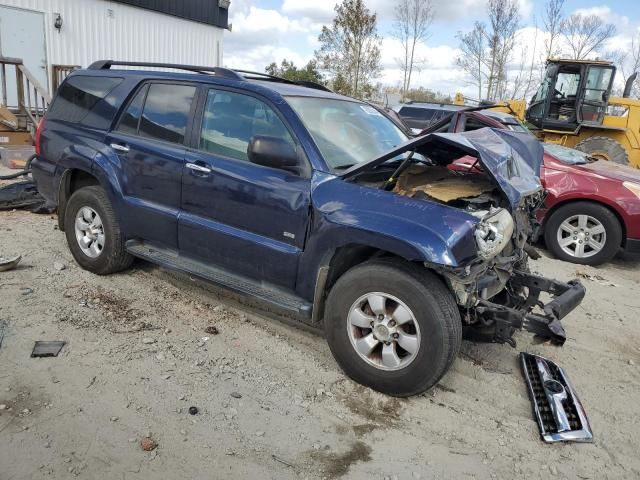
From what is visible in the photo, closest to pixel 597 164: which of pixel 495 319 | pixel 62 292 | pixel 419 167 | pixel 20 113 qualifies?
pixel 419 167

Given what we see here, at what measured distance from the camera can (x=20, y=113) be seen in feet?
33.6

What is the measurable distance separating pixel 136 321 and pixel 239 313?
0.80 m

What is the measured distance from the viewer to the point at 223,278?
152 inches

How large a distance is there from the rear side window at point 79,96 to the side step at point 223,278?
1.37 metres

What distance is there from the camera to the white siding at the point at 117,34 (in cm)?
1385

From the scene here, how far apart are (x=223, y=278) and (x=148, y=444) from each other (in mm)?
1407

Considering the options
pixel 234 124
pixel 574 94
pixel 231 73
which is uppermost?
pixel 574 94

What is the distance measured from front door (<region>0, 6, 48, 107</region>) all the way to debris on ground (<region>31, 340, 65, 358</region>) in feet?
37.9

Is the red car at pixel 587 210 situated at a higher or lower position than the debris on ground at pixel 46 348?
higher

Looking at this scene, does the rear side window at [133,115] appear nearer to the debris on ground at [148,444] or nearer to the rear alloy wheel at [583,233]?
the debris on ground at [148,444]

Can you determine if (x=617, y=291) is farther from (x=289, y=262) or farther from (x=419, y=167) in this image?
(x=289, y=262)

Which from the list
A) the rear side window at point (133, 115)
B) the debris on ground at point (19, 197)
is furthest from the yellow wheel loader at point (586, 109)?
the debris on ground at point (19, 197)

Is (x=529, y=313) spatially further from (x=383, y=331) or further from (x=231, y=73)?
(x=231, y=73)

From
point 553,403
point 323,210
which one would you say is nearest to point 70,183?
point 323,210
